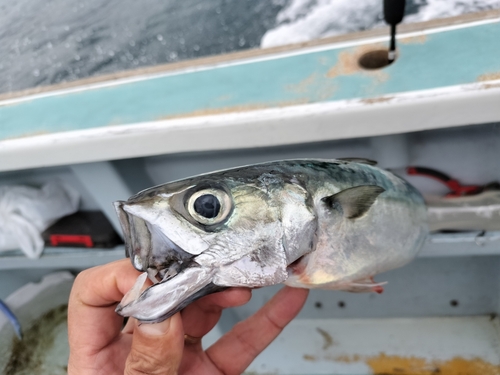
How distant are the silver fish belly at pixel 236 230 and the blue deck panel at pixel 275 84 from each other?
56cm

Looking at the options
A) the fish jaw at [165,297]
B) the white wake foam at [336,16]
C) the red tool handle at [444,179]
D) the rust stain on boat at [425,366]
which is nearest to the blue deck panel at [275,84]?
the red tool handle at [444,179]

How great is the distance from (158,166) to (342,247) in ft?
3.86

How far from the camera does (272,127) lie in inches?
52.6

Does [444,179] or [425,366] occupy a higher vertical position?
[444,179]

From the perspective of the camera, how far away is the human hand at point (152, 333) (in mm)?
825

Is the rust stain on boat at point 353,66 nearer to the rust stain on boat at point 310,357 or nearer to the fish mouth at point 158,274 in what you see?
the fish mouth at point 158,274

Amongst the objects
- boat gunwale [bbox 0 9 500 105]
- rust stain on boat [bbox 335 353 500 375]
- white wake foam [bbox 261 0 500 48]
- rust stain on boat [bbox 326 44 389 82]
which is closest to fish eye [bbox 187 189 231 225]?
rust stain on boat [bbox 326 44 389 82]

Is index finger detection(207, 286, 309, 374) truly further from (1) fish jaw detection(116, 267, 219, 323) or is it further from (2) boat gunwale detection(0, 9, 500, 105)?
(2) boat gunwale detection(0, 9, 500, 105)

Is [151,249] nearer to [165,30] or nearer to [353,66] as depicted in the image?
[353,66]

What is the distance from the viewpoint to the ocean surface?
4762 millimetres

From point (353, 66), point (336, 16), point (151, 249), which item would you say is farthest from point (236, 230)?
point (336, 16)

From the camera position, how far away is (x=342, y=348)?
206cm

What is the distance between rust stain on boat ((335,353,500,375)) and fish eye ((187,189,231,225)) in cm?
162

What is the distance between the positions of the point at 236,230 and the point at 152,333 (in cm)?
29
